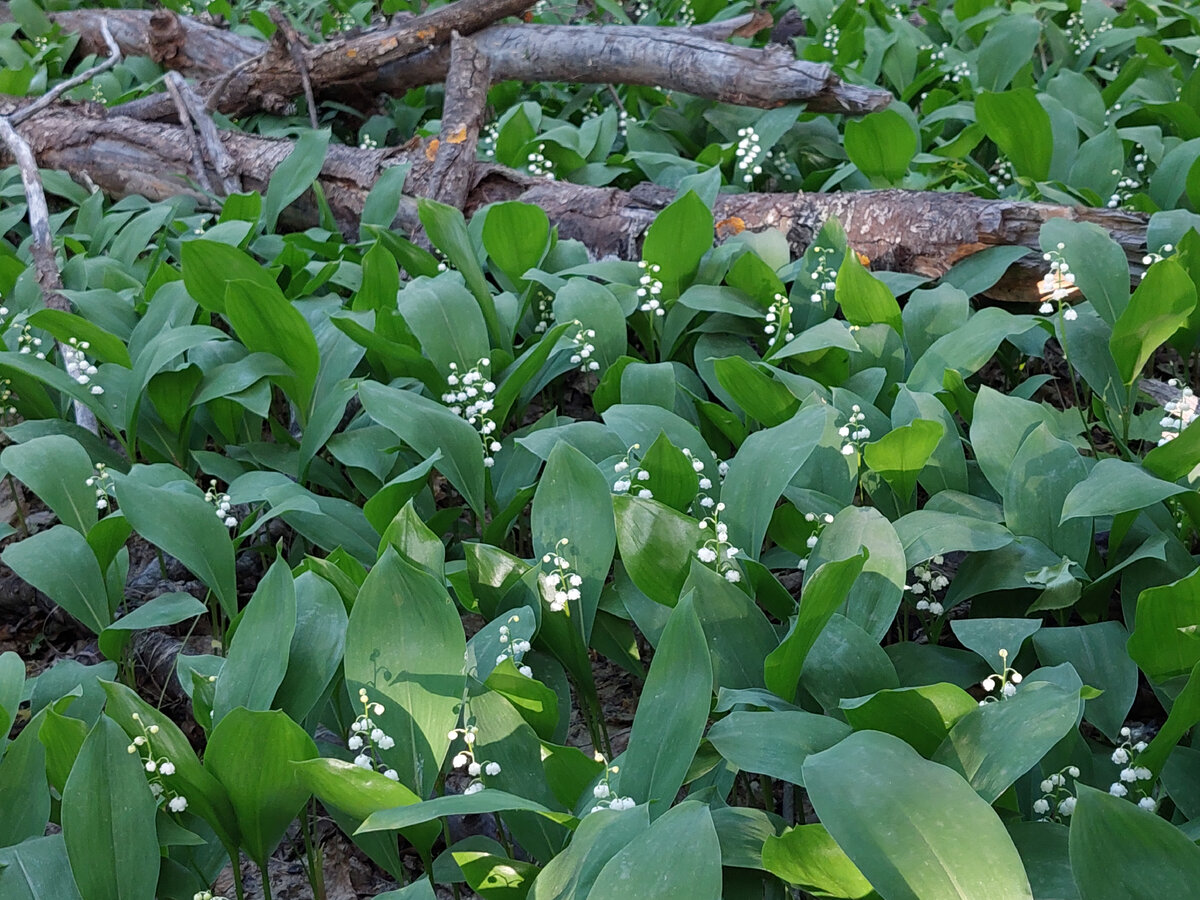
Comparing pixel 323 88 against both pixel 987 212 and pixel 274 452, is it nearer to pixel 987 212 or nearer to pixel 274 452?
pixel 274 452

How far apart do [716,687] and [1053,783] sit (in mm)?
480

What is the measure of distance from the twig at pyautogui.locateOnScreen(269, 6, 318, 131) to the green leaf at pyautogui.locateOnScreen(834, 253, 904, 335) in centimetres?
301

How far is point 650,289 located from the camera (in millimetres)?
2611

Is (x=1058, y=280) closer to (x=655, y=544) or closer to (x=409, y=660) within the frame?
(x=655, y=544)

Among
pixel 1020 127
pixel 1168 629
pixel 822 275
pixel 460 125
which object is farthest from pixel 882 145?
pixel 1168 629

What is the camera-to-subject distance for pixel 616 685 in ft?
7.04

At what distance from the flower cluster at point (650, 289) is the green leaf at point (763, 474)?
844 mm

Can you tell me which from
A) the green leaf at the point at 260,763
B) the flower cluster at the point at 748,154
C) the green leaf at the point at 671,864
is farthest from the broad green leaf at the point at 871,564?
the flower cluster at the point at 748,154

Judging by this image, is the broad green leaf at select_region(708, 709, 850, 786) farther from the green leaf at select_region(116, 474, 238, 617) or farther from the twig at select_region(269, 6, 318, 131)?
the twig at select_region(269, 6, 318, 131)

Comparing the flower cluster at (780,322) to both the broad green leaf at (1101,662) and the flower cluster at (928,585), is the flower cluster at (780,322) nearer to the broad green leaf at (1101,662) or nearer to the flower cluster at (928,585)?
the flower cluster at (928,585)

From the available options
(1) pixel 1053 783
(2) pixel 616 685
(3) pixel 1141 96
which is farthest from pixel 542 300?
(3) pixel 1141 96

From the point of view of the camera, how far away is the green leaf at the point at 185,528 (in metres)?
1.86

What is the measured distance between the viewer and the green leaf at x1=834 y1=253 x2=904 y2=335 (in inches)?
93.4

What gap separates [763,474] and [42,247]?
8.70 feet
